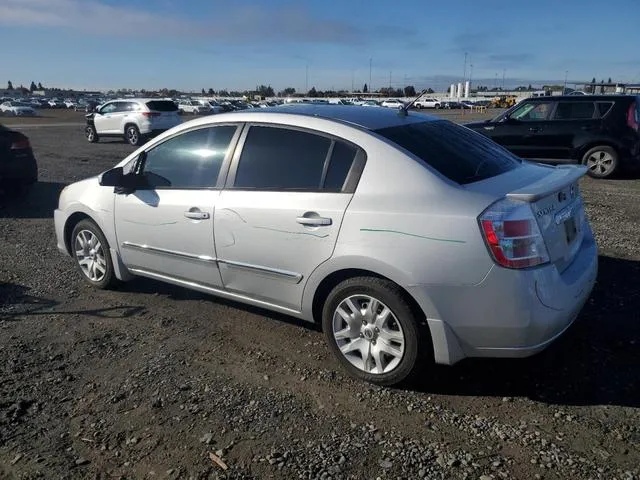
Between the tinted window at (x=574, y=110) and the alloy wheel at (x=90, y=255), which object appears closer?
the alloy wheel at (x=90, y=255)

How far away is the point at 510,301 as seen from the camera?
10.0ft

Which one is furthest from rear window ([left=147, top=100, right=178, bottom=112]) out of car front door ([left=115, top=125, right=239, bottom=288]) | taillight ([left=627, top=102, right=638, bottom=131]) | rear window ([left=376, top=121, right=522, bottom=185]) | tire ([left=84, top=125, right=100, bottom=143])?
rear window ([left=376, top=121, right=522, bottom=185])

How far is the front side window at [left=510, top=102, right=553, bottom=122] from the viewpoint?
11789 millimetres

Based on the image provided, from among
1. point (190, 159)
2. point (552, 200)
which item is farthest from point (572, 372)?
point (190, 159)

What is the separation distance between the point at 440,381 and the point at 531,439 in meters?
0.71

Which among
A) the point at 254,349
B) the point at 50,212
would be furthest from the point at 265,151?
the point at 50,212

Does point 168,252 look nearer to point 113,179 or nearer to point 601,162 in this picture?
point 113,179

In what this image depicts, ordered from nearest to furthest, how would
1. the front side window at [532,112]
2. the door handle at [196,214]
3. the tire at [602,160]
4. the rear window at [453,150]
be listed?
the rear window at [453,150] < the door handle at [196,214] < the tire at [602,160] < the front side window at [532,112]

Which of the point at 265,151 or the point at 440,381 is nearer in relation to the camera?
the point at 440,381

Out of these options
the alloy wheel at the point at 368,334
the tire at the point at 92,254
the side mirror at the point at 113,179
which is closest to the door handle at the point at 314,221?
the alloy wheel at the point at 368,334

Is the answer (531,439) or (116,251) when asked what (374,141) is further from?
(116,251)

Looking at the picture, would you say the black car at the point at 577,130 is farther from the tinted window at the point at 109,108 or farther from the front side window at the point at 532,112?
the tinted window at the point at 109,108

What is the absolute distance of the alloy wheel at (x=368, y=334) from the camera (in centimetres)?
342

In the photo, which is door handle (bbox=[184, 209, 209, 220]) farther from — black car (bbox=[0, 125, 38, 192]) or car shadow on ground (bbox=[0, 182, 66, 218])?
black car (bbox=[0, 125, 38, 192])
